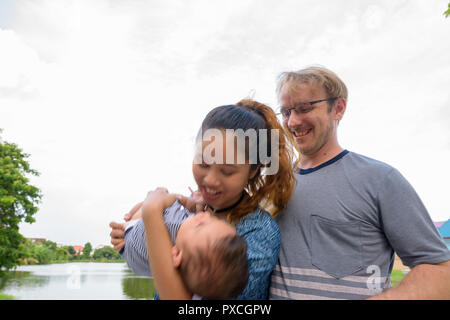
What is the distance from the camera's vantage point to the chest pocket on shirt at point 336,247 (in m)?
1.78

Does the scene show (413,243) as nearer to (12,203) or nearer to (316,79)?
(316,79)

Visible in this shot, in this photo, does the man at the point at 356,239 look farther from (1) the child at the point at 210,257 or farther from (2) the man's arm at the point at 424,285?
(1) the child at the point at 210,257

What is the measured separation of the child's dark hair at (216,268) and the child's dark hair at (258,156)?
0.85 feet

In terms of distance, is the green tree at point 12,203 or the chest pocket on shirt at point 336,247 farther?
the green tree at point 12,203

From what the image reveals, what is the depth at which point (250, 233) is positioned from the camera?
1576mm

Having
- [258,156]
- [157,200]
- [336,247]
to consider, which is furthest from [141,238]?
[336,247]

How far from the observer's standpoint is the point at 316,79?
2230 mm

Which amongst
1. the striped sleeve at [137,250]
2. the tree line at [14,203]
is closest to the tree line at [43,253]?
the tree line at [14,203]

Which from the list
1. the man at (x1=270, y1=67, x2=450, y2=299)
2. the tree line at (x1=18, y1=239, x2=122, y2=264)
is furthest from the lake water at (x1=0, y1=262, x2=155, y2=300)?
the man at (x1=270, y1=67, x2=450, y2=299)

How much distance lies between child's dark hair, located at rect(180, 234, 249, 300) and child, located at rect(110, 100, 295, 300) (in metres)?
0.06

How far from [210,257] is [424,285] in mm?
1090
